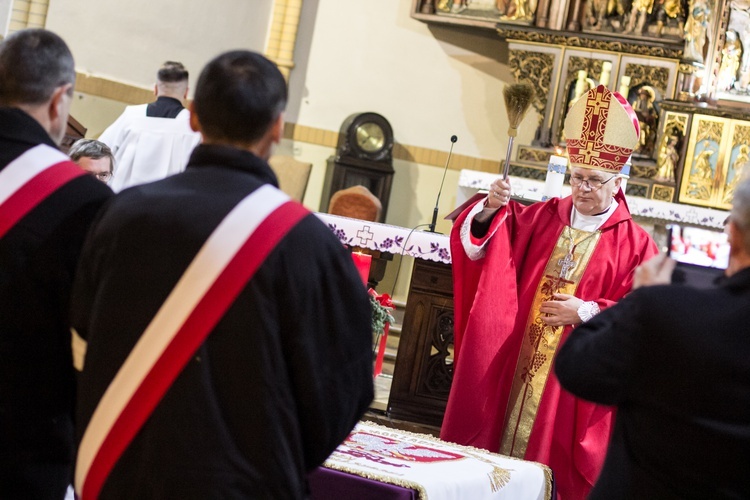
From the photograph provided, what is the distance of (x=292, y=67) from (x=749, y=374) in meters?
9.19

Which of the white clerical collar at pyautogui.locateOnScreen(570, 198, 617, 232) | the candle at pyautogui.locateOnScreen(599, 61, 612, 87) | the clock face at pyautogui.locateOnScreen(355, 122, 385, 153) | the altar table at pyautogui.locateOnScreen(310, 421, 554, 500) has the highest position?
the candle at pyautogui.locateOnScreen(599, 61, 612, 87)

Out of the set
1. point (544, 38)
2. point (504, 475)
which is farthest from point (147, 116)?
point (544, 38)

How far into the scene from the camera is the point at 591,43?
30.3 ft

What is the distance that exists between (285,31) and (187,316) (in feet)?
30.1

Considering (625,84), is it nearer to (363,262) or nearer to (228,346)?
(363,262)

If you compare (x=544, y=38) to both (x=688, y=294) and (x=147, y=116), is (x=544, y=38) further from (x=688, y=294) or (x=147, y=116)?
(x=688, y=294)

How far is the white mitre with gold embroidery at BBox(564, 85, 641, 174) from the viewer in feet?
14.4

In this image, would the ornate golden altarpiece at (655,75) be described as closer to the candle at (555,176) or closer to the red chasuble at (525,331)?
the candle at (555,176)

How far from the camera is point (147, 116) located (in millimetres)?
5688

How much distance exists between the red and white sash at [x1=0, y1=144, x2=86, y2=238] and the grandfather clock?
26.5 feet

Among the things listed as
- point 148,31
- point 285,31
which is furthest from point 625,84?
point 148,31

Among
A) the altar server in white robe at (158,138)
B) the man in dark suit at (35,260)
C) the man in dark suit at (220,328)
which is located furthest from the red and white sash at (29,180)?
the altar server in white robe at (158,138)

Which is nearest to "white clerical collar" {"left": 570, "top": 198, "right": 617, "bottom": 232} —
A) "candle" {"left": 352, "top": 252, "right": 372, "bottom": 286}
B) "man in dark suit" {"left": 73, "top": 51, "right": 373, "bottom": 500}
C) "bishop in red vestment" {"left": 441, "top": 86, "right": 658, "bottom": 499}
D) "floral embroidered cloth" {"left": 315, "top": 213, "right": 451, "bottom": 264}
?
"bishop in red vestment" {"left": 441, "top": 86, "right": 658, "bottom": 499}

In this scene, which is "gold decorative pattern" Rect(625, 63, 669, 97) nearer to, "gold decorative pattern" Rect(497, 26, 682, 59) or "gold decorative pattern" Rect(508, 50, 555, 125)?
"gold decorative pattern" Rect(497, 26, 682, 59)
